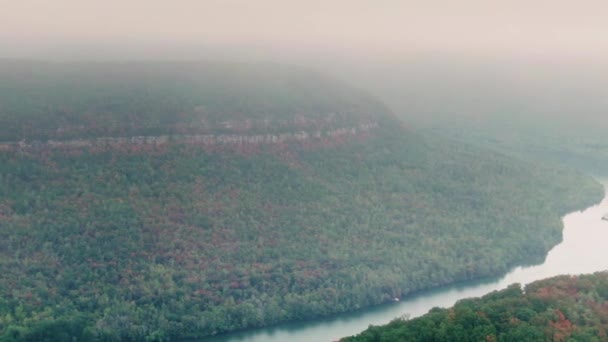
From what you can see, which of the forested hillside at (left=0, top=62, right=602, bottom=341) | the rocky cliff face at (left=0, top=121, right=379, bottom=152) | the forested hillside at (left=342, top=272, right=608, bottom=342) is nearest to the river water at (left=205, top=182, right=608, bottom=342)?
the forested hillside at (left=0, top=62, right=602, bottom=341)

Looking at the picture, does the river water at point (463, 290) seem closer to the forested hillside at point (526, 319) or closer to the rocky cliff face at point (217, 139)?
the forested hillside at point (526, 319)

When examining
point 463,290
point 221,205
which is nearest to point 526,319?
point 463,290

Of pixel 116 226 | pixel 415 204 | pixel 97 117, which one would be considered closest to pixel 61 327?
pixel 116 226

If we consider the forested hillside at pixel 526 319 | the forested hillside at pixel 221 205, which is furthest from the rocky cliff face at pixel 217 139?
the forested hillside at pixel 526 319

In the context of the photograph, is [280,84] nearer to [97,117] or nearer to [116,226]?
[97,117]

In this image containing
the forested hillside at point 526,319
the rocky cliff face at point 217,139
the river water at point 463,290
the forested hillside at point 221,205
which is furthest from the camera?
the rocky cliff face at point 217,139

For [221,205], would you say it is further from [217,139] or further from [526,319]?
[526,319]
